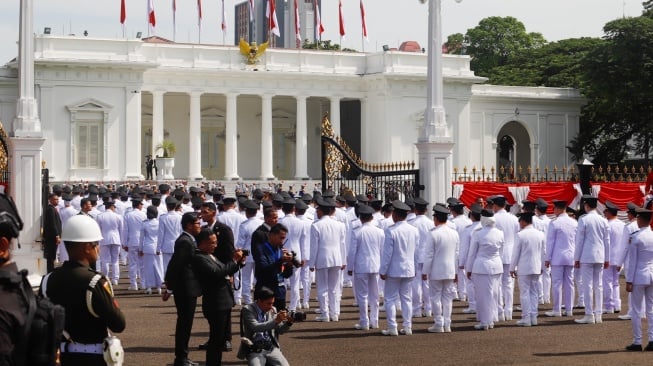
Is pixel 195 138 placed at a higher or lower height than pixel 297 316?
higher

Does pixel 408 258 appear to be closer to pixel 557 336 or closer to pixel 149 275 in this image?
pixel 557 336

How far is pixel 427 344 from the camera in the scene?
13.1 m

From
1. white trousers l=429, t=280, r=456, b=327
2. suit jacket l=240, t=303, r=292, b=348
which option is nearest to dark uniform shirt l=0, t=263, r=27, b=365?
suit jacket l=240, t=303, r=292, b=348

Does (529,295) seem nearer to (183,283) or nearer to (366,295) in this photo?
(366,295)

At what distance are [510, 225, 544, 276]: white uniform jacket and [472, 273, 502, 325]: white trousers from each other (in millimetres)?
789

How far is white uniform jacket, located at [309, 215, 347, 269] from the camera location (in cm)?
1530

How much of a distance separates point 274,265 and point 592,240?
603 centimetres

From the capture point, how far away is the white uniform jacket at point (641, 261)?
12.7 metres

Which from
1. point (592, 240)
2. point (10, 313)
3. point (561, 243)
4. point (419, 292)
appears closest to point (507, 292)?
point (561, 243)

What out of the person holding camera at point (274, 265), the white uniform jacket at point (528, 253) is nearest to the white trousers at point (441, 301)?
the white uniform jacket at point (528, 253)

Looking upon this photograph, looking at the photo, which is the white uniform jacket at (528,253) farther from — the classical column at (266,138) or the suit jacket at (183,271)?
the classical column at (266,138)

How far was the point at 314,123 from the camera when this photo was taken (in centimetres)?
5669

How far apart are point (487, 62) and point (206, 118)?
23.5m

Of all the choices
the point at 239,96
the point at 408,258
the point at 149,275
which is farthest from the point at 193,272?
the point at 239,96
